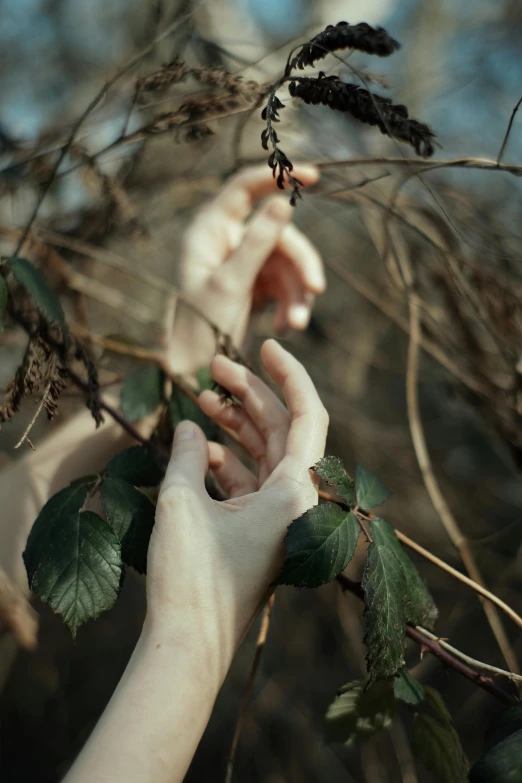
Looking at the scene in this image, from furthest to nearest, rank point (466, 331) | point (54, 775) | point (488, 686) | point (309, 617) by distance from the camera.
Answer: point (309, 617), point (54, 775), point (466, 331), point (488, 686)

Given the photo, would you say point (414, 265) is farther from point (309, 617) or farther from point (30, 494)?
point (309, 617)

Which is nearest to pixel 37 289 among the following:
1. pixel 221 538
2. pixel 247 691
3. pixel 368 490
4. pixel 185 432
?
pixel 185 432

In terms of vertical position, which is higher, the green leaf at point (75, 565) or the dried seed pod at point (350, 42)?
the dried seed pod at point (350, 42)

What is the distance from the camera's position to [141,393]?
870 millimetres

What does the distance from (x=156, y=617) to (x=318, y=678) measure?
1745 mm

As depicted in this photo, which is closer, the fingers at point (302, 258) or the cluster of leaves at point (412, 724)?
the cluster of leaves at point (412, 724)

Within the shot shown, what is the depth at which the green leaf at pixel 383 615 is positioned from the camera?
57 centimetres

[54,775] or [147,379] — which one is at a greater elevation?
[147,379]

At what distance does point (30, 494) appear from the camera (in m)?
0.97

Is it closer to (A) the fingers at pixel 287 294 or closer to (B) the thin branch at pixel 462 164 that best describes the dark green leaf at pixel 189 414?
(A) the fingers at pixel 287 294

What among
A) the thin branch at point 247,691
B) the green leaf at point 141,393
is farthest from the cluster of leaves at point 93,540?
the thin branch at point 247,691

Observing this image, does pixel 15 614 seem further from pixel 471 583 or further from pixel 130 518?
pixel 471 583

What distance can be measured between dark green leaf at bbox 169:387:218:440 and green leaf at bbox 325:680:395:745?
0.39 meters

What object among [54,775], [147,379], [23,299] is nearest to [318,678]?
[54,775]
